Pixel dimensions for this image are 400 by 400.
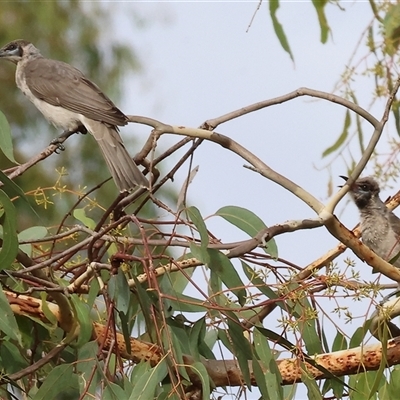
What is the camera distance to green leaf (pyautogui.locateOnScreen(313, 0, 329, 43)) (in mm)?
2020

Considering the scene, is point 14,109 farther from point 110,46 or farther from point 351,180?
point 351,180

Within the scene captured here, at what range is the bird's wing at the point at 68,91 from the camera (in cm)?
342

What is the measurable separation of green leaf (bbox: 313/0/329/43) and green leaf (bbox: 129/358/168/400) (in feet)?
2.59

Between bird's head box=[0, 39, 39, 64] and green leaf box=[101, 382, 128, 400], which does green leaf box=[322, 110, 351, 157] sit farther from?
bird's head box=[0, 39, 39, 64]

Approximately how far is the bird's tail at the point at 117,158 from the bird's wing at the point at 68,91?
0.13ft

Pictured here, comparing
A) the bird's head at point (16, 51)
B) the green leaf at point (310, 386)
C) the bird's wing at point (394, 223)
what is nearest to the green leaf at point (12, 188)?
the green leaf at point (310, 386)

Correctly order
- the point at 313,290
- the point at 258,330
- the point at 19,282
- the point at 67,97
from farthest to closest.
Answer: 1. the point at 67,97
2. the point at 19,282
3. the point at 258,330
4. the point at 313,290

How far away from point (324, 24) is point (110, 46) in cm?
575

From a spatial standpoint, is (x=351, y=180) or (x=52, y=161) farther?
(x=52, y=161)

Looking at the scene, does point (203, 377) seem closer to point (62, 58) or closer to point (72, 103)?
point (72, 103)

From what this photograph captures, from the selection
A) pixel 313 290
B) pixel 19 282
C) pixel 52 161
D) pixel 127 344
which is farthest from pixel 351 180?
pixel 52 161

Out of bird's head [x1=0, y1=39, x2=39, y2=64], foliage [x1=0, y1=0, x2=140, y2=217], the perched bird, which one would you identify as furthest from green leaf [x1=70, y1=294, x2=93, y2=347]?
foliage [x1=0, y1=0, x2=140, y2=217]

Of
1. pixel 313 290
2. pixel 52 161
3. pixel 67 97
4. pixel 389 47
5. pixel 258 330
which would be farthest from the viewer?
pixel 52 161

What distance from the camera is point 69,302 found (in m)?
1.97
